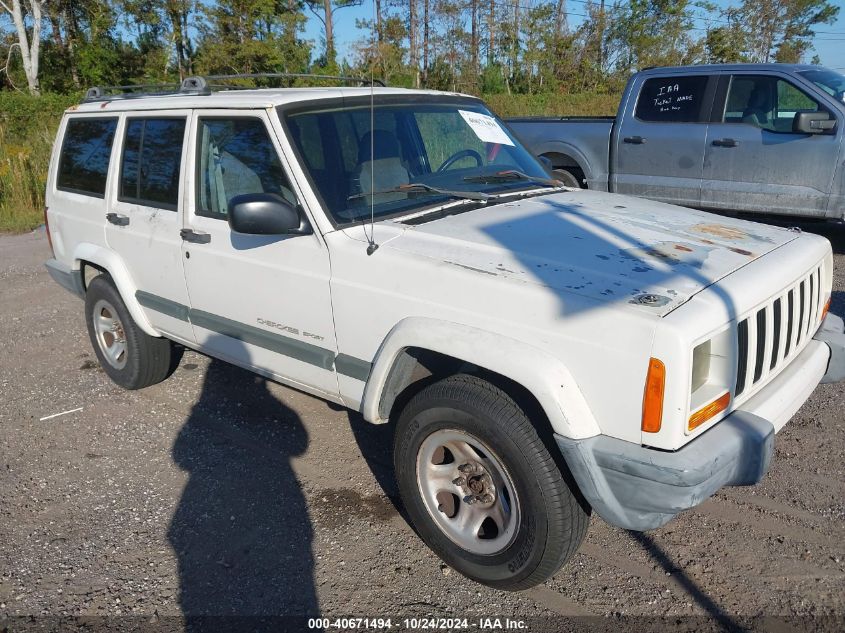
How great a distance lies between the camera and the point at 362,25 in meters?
26.8

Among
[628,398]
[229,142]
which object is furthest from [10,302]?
[628,398]

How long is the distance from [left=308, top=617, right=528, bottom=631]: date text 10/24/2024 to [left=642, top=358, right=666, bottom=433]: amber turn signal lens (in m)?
1.01

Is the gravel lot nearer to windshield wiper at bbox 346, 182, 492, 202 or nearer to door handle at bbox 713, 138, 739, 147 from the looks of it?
windshield wiper at bbox 346, 182, 492, 202

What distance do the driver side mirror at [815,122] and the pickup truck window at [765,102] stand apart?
27 centimetres

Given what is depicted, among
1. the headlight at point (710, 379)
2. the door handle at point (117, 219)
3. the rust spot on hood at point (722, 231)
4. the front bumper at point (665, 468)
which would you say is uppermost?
the rust spot on hood at point (722, 231)

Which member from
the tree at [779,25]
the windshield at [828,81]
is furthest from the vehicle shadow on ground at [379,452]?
the tree at [779,25]

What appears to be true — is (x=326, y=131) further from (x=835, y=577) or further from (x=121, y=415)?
(x=835, y=577)

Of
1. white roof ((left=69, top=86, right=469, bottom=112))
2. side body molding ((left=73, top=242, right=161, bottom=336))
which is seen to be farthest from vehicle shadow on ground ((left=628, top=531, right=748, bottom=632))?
side body molding ((left=73, top=242, right=161, bottom=336))

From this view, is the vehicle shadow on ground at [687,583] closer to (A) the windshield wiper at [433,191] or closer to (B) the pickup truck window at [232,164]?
(A) the windshield wiper at [433,191]

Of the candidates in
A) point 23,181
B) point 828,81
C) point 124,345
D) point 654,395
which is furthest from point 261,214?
point 23,181

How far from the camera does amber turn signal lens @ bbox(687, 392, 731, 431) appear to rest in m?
2.41

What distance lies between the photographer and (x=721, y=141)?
7766mm

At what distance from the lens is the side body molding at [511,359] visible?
2.45m

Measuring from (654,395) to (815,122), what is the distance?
6093 mm
